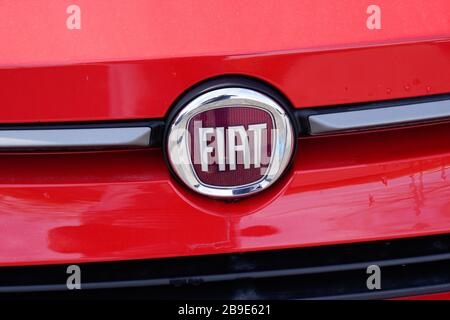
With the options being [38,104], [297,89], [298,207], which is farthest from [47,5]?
[298,207]

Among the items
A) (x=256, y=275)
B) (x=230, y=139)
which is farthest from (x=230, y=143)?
(x=256, y=275)

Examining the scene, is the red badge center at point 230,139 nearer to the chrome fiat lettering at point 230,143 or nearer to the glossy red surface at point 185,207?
the chrome fiat lettering at point 230,143

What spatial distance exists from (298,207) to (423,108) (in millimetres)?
376

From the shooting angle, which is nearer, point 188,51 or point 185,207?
point 188,51

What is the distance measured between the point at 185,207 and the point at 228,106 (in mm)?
257

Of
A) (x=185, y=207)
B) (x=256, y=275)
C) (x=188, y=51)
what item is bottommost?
(x=256, y=275)

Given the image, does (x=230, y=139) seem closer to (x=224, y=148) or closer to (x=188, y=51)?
(x=224, y=148)

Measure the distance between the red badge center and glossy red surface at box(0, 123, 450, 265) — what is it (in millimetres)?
101

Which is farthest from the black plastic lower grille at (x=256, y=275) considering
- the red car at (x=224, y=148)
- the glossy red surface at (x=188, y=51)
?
the glossy red surface at (x=188, y=51)

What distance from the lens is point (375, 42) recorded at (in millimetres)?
1320

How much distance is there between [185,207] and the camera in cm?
138

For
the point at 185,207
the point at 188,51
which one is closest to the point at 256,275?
the point at 185,207

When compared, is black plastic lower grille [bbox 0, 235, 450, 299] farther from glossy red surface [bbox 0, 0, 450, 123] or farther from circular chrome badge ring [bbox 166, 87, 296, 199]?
glossy red surface [bbox 0, 0, 450, 123]

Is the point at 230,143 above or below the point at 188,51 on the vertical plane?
below
